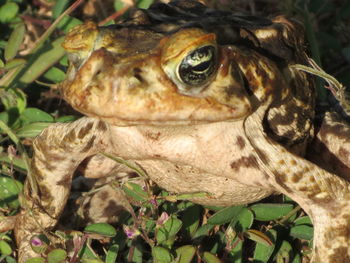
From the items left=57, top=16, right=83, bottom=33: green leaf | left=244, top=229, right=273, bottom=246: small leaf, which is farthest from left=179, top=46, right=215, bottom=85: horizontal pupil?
left=57, top=16, right=83, bottom=33: green leaf

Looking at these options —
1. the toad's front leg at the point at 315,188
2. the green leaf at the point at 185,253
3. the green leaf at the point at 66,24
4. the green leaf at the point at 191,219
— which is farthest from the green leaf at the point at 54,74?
the toad's front leg at the point at 315,188

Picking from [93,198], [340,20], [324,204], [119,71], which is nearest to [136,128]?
[119,71]

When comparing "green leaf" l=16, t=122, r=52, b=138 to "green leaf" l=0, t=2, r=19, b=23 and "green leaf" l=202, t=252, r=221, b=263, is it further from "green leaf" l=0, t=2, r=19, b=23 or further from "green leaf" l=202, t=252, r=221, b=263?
"green leaf" l=202, t=252, r=221, b=263

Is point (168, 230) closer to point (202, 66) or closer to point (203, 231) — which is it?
point (203, 231)

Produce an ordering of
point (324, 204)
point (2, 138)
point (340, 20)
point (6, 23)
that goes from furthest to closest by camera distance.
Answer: point (340, 20), point (6, 23), point (2, 138), point (324, 204)

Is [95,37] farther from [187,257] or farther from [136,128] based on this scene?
[187,257]
